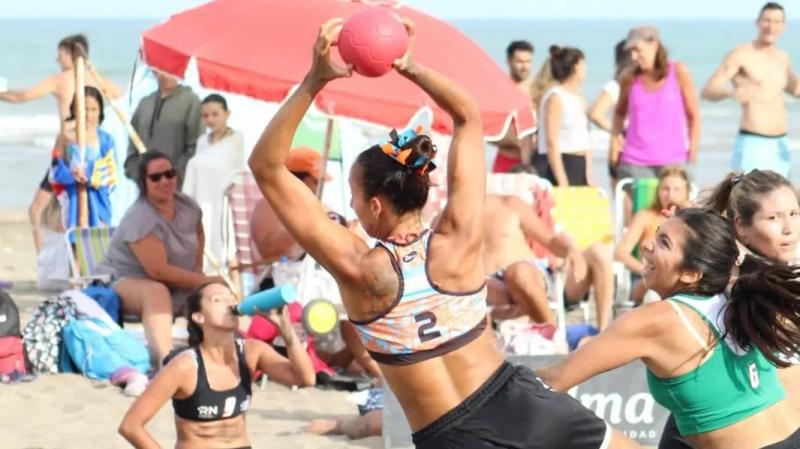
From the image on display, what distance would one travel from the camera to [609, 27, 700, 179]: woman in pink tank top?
9.72m

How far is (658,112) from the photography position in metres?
9.73

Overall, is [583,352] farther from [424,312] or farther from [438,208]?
[438,208]

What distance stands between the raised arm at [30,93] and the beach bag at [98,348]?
3.18m

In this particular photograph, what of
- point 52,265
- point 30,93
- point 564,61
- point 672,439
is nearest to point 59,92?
point 30,93

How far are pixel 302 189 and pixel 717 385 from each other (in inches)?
44.1

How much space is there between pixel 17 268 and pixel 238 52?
14.8 ft

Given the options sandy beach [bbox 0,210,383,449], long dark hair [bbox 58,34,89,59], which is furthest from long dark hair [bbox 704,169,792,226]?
long dark hair [bbox 58,34,89,59]

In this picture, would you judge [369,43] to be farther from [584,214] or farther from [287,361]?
[584,214]

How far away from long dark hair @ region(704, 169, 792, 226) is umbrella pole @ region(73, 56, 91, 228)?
5.80 meters

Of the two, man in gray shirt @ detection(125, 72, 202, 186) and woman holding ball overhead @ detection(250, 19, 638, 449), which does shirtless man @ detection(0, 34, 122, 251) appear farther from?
woman holding ball overhead @ detection(250, 19, 638, 449)

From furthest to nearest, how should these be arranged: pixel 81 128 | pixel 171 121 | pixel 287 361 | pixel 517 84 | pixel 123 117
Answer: pixel 517 84
pixel 171 121
pixel 81 128
pixel 123 117
pixel 287 361

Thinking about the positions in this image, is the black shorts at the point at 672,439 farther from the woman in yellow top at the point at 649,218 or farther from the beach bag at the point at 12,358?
the woman in yellow top at the point at 649,218

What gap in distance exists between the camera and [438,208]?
9078 millimetres

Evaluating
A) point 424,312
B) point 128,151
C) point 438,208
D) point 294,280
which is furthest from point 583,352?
point 128,151
